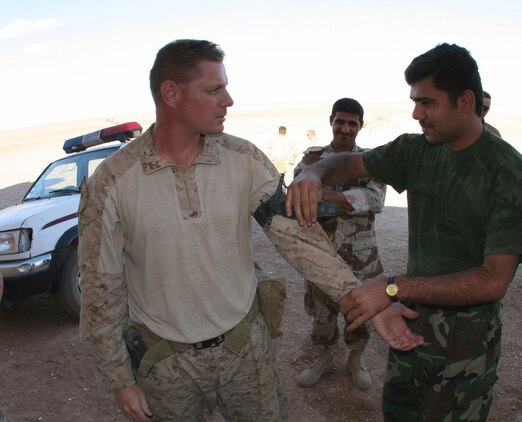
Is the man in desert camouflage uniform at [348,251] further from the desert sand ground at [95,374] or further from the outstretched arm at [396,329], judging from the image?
the outstretched arm at [396,329]

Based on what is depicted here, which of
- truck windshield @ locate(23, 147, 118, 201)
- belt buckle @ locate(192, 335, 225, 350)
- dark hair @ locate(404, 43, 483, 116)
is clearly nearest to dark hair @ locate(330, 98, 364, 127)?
dark hair @ locate(404, 43, 483, 116)

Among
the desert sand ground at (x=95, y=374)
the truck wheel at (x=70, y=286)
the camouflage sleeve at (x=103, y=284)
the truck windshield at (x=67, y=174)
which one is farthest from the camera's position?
the truck windshield at (x=67, y=174)

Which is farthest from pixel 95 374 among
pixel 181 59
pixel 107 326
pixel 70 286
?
pixel 181 59

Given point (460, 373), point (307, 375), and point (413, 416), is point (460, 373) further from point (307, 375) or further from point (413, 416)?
point (307, 375)

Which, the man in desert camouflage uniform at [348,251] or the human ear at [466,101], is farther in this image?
the man in desert camouflage uniform at [348,251]

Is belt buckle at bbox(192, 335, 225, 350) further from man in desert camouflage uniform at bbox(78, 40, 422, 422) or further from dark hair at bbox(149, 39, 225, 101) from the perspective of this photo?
dark hair at bbox(149, 39, 225, 101)

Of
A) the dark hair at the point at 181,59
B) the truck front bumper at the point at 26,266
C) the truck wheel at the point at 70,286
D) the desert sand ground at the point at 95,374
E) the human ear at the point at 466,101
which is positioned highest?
the dark hair at the point at 181,59

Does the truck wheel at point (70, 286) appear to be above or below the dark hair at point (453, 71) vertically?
below

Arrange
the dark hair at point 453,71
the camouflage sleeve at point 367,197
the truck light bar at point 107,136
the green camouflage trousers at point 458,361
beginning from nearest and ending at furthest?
the dark hair at point 453,71
the green camouflage trousers at point 458,361
the camouflage sleeve at point 367,197
the truck light bar at point 107,136

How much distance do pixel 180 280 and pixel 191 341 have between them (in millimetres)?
270

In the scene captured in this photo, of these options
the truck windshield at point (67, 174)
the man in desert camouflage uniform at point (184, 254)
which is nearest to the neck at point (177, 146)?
the man in desert camouflage uniform at point (184, 254)

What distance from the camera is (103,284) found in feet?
6.64

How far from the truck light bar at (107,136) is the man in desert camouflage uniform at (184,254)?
411cm

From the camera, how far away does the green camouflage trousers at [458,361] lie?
2.35 metres
